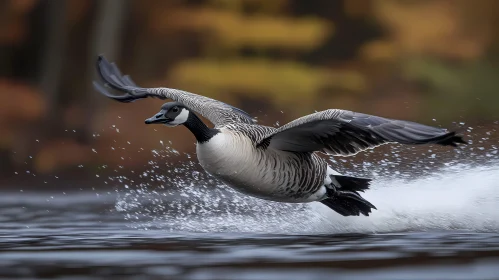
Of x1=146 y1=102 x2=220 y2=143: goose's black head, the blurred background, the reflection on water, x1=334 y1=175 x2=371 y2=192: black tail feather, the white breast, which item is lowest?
the reflection on water

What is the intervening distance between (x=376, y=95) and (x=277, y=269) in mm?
18749

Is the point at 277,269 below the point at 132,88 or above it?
below

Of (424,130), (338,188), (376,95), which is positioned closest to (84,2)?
(376,95)

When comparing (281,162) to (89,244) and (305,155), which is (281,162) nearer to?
(305,155)

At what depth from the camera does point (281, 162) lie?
799 cm

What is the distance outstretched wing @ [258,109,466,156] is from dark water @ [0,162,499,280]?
0.76m

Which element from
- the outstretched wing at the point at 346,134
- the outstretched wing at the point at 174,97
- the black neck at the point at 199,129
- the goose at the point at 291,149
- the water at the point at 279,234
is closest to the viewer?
the water at the point at 279,234

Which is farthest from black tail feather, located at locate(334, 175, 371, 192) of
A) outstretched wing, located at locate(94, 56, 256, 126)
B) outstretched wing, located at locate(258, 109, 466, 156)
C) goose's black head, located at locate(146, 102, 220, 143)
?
goose's black head, located at locate(146, 102, 220, 143)

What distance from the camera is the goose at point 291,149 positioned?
23.3 ft

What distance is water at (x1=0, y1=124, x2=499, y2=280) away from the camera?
5.30m

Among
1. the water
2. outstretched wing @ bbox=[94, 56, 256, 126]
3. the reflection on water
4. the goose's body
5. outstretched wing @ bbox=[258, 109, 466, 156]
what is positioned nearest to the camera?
the reflection on water

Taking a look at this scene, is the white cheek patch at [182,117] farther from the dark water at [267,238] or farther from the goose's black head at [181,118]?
the dark water at [267,238]

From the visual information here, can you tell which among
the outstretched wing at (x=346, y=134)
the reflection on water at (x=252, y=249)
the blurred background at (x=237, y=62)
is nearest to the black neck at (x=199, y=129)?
the outstretched wing at (x=346, y=134)

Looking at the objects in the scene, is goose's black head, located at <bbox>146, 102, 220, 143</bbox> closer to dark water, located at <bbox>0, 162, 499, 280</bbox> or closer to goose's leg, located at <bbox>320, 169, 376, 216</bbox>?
dark water, located at <bbox>0, 162, 499, 280</bbox>
